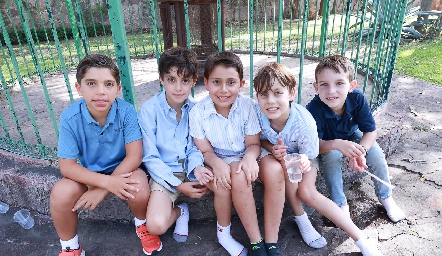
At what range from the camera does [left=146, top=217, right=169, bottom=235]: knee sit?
2061 millimetres

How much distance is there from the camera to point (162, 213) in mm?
2094

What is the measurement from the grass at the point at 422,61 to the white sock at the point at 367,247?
346 centimetres

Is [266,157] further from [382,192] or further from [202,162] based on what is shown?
[382,192]

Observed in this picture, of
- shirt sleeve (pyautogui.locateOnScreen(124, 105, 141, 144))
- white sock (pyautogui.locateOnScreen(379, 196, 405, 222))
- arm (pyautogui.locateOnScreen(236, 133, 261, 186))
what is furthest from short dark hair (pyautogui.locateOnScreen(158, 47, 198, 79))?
white sock (pyautogui.locateOnScreen(379, 196, 405, 222))

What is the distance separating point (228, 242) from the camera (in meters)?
2.13

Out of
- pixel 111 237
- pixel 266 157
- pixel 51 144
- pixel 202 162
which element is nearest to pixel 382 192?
pixel 266 157

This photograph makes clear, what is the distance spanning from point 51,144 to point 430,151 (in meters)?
3.37

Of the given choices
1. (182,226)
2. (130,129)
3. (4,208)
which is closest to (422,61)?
(182,226)

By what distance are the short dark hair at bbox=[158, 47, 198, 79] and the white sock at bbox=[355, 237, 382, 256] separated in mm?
1450

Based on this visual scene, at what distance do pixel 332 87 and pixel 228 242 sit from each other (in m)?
1.19

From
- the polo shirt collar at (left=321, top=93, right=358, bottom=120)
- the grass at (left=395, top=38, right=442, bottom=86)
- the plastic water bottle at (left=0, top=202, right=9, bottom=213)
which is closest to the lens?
the polo shirt collar at (left=321, top=93, right=358, bottom=120)

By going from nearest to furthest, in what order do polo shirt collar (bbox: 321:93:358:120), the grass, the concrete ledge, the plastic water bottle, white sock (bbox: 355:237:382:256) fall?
white sock (bbox: 355:237:382:256) → polo shirt collar (bbox: 321:93:358:120) → the concrete ledge → the plastic water bottle → the grass

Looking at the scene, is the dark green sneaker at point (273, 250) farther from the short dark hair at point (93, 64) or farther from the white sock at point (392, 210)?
the short dark hair at point (93, 64)

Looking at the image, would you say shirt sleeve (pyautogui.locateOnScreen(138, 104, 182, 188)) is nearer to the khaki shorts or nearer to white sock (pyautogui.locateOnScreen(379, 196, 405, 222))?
the khaki shorts
